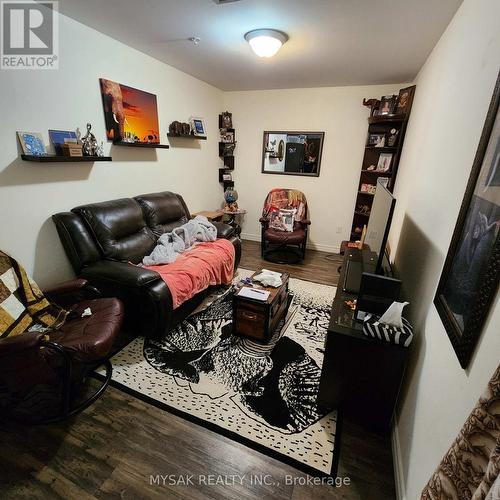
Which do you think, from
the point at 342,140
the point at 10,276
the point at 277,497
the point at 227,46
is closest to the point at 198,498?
the point at 277,497

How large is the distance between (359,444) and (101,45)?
3646 millimetres

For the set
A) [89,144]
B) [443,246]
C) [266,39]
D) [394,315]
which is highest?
[266,39]

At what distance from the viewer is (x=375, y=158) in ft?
12.4

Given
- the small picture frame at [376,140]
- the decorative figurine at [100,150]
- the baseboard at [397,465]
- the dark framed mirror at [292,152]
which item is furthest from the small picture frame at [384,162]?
the decorative figurine at [100,150]

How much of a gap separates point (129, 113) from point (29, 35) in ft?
2.97

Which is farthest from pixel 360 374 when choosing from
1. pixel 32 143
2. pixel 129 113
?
pixel 129 113

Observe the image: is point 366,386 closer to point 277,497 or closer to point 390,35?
point 277,497

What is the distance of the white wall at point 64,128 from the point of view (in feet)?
6.22

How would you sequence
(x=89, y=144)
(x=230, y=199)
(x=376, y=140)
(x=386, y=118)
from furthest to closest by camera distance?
(x=230, y=199), (x=376, y=140), (x=386, y=118), (x=89, y=144)

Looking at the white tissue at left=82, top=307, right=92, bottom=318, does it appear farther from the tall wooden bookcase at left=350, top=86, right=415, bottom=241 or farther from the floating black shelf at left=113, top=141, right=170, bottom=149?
the tall wooden bookcase at left=350, top=86, right=415, bottom=241

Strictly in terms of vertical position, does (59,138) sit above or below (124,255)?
above

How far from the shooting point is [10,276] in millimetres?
1669

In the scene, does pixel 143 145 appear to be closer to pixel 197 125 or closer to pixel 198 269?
pixel 197 125

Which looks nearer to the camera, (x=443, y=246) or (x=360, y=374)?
(x=443, y=246)
